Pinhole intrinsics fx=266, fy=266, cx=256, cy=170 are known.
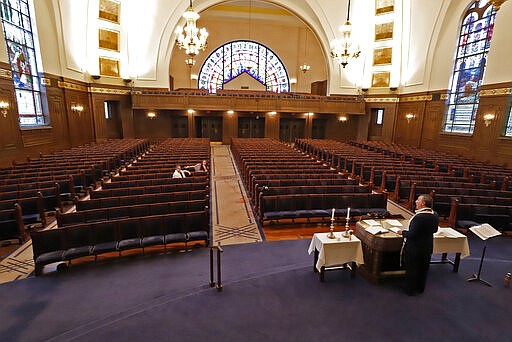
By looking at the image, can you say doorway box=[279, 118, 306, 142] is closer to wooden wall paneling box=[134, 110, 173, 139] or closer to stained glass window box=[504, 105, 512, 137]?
wooden wall paneling box=[134, 110, 173, 139]

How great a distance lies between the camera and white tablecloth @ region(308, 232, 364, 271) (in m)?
3.53

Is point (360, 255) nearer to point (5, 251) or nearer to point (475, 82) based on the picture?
point (5, 251)

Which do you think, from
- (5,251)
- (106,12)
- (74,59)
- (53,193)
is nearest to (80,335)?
(5,251)

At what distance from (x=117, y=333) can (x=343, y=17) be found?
24236mm

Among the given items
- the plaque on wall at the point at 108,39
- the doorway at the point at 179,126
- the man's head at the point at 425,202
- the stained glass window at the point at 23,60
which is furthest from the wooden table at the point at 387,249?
the plaque on wall at the point at 108,39

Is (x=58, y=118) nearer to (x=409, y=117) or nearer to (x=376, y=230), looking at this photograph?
(x=376, y=230)

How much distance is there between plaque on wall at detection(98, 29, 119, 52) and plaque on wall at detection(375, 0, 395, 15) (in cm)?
1919

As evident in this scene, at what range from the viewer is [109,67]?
18719mm

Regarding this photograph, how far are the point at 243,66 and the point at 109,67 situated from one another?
41.4 ft

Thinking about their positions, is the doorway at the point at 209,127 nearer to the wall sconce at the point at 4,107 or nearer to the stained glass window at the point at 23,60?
the stained glass window at the point at 23,60

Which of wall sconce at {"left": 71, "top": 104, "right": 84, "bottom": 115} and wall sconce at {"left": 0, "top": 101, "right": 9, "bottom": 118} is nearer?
wall sconce at {"left": 0, "top": 101, "right": 9, "bottom": 118}

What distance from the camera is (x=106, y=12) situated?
1777cm

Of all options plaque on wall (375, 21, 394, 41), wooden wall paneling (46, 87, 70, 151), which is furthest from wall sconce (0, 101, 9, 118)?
plaque on wall (375, 21, 394, 41)

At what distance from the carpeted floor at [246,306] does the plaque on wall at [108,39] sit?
61.9 feet
